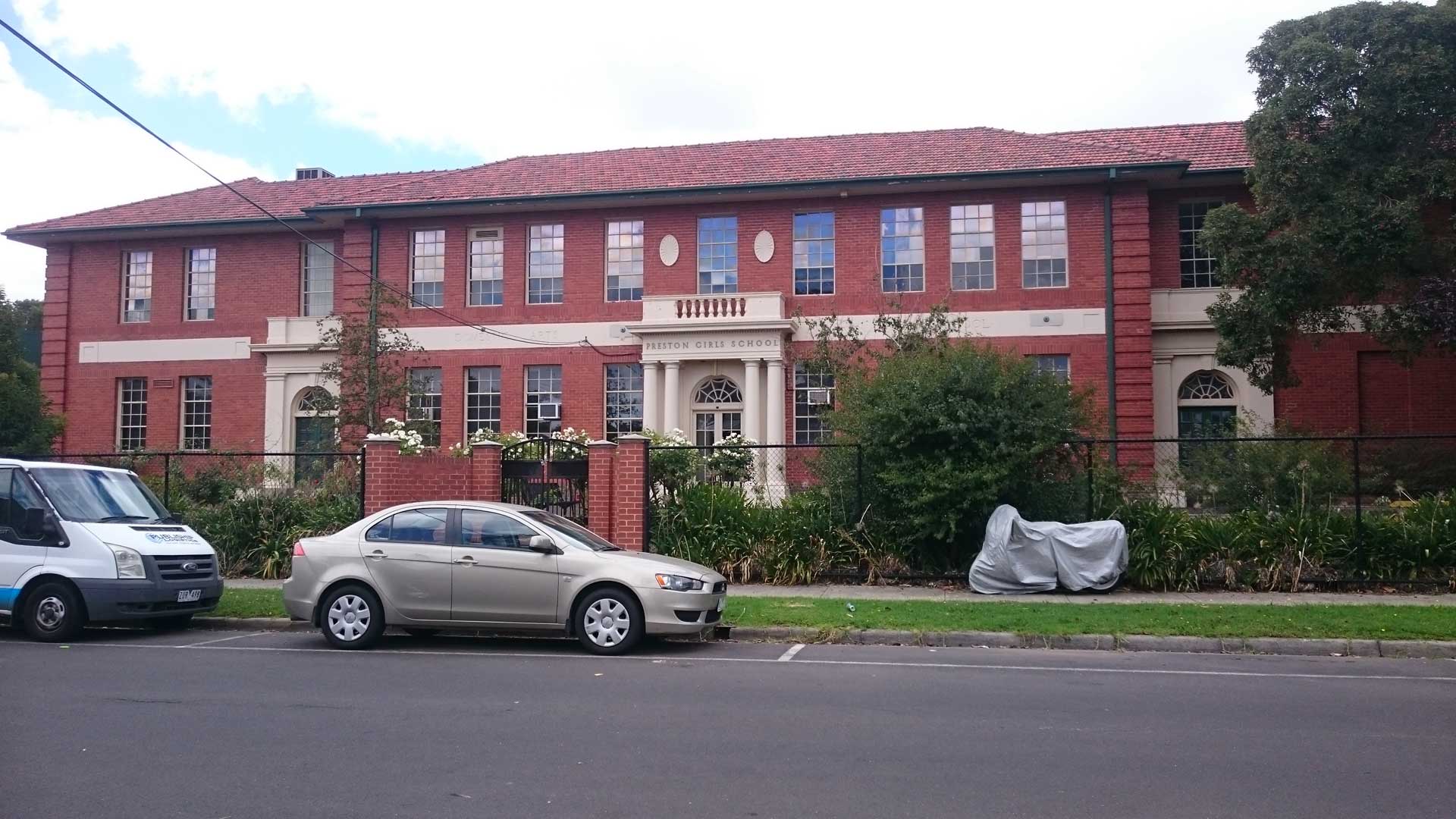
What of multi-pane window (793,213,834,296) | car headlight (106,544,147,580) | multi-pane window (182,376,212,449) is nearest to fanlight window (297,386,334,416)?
multi-pane window (182,376,212,449)

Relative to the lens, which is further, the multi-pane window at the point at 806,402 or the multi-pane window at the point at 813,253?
the multi-pane window at the point at 813,253

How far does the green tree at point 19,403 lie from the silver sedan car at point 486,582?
718 inches

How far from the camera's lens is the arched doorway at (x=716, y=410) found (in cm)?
2783

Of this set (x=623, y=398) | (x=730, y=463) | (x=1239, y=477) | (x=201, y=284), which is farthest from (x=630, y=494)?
(x=201, y=284)

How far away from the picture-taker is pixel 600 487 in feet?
54.2

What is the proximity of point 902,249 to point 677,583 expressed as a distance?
18416 mm

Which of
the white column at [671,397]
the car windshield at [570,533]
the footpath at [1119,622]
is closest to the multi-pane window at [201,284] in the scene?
the white column at [671,397]

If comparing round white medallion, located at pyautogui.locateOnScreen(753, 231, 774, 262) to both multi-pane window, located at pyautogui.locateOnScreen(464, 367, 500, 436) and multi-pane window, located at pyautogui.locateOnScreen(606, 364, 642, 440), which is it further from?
multi-pane window, located at pyautogui.locateOnScreen(464, 367, 500, 436)

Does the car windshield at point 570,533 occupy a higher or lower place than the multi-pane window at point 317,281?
lower

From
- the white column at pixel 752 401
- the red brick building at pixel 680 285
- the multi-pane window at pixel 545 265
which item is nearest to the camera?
the red brick building at pixel 680 285

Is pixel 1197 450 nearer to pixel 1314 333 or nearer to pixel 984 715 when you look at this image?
pixel 1314 333

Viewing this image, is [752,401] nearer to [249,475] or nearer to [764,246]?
[764,246]

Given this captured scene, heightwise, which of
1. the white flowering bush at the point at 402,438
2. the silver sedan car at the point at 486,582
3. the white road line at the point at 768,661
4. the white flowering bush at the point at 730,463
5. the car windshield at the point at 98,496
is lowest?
the white road line at the point at 768,661

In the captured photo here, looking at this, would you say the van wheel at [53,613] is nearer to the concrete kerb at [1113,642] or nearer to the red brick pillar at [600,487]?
the red brick pillar at [600,487]
